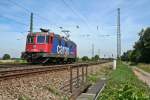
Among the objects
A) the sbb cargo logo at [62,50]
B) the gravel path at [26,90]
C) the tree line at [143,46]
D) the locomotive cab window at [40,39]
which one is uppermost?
the tree line at [143,46]

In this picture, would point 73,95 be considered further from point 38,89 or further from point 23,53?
point 23,53

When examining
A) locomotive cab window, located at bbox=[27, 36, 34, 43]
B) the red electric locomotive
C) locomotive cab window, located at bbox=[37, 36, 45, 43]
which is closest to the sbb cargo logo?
the red electric locomotive

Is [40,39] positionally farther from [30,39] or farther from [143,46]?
[143,46]

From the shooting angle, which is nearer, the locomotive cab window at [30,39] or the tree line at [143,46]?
the locomotive cab window at [30,39]

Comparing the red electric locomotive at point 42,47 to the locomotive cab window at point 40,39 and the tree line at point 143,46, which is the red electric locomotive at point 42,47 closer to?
the locomotive cab window at point 40,39

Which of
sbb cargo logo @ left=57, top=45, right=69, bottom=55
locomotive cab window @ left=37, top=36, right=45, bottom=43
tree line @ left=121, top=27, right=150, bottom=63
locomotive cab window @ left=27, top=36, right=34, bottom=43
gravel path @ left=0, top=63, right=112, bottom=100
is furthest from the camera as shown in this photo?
tree line @ left=121, top=27, right=150, bottom=63

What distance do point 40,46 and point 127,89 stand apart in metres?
22.9

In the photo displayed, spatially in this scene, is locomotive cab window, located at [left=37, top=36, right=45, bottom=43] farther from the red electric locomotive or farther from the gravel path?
the gravel path

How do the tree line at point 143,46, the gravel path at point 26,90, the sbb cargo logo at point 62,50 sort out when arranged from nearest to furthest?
1. the gravel path at point 26,90
2. the sbb cargo logo at point 62,50
3. the tree line at point 143,46

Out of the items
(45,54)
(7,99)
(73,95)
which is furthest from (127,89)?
(45,54)

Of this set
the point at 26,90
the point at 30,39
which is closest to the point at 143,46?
the point at 30,39

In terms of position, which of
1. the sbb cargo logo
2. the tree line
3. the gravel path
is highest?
the tree line

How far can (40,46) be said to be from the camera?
33.2 metres

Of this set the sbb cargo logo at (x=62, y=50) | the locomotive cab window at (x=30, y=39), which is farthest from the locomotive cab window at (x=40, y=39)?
the sbb cargo logo at (x=62, y=50)
